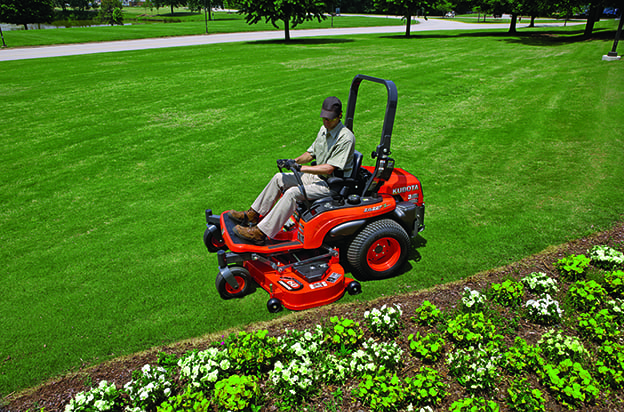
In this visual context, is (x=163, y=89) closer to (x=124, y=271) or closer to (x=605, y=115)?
(x=124, y=271)

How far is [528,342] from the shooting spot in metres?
4.38

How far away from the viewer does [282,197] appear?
516 cm

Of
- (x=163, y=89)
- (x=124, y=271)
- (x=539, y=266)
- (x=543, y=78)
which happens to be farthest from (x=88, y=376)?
(x=543, y=78)

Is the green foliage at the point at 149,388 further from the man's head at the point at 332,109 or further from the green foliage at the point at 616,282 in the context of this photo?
the green foliage at the point at 616,282

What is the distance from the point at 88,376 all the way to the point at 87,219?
3.81 m

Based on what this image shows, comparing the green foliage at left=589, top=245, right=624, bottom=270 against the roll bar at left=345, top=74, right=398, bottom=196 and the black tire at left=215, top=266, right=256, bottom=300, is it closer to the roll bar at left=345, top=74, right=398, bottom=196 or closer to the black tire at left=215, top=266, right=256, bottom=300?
the roll bar at left=345, top=74, right=398, bottom=196

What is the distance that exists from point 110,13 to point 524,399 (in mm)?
90940

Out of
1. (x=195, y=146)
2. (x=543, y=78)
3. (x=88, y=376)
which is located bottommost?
(x=88, y=376)

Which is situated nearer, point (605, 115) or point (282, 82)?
point (605, 115)

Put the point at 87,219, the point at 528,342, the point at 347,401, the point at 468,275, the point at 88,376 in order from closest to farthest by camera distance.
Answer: the point at 347,401 → the point at 88,376 → the point at 528,342 → the point at 468,275 → the point at 87,219

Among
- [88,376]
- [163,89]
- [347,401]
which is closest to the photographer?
[347,401]

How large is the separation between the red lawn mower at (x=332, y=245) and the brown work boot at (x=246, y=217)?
0.47 feet

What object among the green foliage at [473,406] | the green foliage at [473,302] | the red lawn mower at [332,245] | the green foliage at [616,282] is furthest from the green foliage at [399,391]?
the green foliage at [616,282]

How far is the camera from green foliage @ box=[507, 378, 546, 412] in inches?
138
